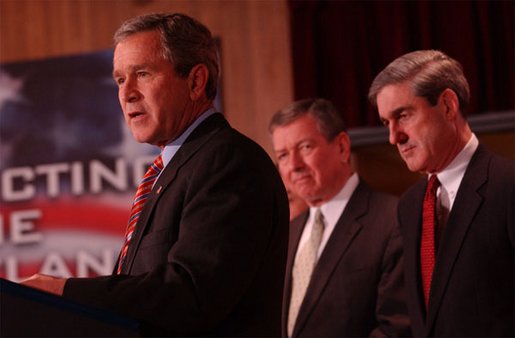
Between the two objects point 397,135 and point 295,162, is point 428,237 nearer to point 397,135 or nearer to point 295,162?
point 397,135

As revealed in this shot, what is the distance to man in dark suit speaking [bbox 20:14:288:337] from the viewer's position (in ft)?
5.19

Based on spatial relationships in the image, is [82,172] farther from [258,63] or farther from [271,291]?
[271,291]

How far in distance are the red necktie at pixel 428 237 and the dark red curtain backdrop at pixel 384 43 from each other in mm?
2340

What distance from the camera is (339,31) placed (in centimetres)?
537

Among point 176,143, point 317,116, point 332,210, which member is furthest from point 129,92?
point 317,116

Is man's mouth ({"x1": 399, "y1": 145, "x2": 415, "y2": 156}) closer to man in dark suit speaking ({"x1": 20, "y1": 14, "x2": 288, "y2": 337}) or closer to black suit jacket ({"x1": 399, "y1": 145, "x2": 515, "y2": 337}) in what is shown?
black suit jacket ({"x1": 399, "y1": 145, "x2": 515, "y2": 337})

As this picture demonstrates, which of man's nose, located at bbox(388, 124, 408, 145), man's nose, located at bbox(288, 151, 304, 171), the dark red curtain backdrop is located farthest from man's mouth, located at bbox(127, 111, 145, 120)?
the dark red curtain backdrop

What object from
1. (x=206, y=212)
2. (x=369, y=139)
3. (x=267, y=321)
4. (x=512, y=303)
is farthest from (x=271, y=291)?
(x=369, y=139)

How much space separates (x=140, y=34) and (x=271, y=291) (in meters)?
0.64

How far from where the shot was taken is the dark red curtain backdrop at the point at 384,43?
5062 millimetres

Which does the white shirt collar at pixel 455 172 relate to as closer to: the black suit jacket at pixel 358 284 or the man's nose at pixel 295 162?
the black suit jacket at pixel 358 284

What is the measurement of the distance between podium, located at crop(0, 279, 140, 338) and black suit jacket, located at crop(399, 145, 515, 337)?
4.76 feet

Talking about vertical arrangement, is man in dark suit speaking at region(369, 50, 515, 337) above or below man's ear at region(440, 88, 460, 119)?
below

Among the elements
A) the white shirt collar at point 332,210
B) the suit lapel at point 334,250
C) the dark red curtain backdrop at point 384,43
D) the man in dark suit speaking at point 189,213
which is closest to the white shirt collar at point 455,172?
the suit lapel at point 334,250
